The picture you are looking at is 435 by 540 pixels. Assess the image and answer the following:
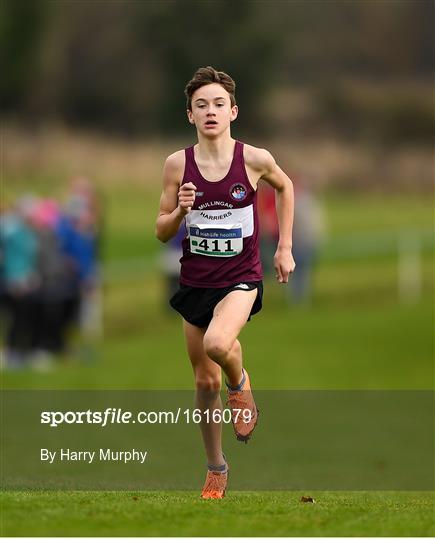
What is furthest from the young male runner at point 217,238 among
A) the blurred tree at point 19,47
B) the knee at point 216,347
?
the blurred tree at point 19,47

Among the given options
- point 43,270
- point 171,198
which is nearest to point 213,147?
point 171,198

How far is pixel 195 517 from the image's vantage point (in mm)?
8102

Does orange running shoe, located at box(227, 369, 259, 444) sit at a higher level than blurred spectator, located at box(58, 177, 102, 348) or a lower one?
higher

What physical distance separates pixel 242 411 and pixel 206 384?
30 centimetres

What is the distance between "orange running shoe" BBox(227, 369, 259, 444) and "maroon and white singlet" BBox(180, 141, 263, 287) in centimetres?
66

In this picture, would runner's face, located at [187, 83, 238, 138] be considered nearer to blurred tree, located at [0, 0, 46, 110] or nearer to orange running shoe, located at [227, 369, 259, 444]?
orange running shoe, located at [227, 369, 259, 444]

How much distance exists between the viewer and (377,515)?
8.43 meters

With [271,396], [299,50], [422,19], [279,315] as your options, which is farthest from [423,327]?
[422,19]

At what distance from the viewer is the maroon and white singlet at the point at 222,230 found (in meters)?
9.23

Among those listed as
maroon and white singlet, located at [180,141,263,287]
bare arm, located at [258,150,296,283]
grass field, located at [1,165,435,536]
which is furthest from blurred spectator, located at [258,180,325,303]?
maroon and white singlet, located at [180,141,263,287]

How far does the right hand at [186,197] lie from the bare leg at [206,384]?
86 centimetres

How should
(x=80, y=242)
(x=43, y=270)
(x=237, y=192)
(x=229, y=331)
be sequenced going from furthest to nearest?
(x=80, y=242) < (x=43, y=270) < (x=237, y=192) < (x=229, y=331)

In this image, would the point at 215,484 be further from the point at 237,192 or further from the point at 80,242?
the point at 80,242

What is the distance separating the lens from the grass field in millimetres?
8000
